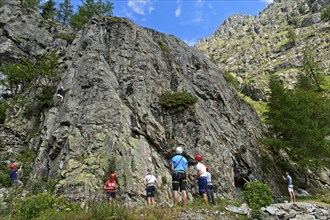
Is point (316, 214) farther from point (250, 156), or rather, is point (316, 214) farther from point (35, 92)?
point (35, 92)

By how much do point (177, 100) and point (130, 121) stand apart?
6574 millimetres

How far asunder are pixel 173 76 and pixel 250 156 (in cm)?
1312

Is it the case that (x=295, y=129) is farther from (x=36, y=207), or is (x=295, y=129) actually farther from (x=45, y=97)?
(x=36, y=207)

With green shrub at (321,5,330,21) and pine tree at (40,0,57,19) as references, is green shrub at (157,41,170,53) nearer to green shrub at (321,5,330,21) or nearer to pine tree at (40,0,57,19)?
pine tree at (40,0,57,19)

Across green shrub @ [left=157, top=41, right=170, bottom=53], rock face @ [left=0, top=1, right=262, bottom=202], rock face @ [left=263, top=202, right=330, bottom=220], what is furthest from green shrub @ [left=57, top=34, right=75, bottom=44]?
rock face @ [left=263, top=202, right=330, bottom=220]

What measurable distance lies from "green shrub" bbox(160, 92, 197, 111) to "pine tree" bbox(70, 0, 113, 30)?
33.4 meters

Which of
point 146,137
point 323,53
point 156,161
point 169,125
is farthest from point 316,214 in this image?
point 323,53

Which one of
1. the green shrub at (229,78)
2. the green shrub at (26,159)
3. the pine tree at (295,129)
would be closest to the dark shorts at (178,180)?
the green shrub at (26,159)

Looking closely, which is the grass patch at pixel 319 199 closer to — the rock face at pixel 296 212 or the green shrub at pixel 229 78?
the rock face at pixel 296 212

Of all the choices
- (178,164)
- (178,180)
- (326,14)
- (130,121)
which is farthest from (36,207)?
(326,14)

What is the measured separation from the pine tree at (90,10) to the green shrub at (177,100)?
33.4 meters

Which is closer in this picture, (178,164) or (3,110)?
(178,164)

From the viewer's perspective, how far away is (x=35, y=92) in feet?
107

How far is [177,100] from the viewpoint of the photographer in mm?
28078
